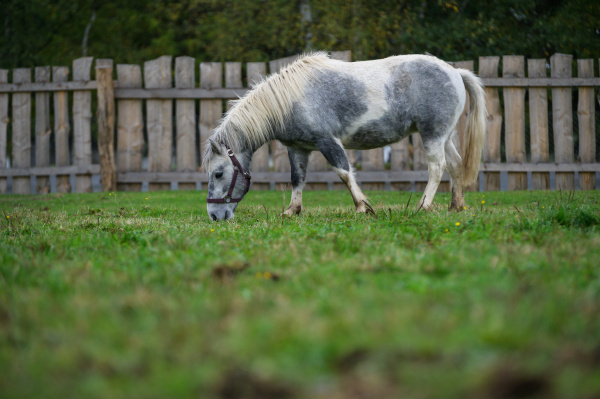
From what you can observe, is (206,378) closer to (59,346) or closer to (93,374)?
(93,374)

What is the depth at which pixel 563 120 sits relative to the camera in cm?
948

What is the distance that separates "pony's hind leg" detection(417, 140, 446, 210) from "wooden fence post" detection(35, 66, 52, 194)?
6.66m

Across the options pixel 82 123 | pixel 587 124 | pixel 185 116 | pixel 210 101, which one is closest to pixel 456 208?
pixel 587 124

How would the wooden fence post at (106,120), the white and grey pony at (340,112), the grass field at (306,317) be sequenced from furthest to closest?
→ the wooden fence post at (106,120) → the white and grey pony at (340,112) → the grass field at (306,317)

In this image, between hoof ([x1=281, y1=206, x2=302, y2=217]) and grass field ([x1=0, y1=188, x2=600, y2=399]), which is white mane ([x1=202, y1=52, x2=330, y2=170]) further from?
grass field ([x1=0, y1=188, x2=600, y2=399])

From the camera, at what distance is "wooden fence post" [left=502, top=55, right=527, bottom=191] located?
9.48 metres

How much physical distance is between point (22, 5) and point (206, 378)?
1713 centimetres

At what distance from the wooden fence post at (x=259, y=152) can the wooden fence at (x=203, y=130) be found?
2cm

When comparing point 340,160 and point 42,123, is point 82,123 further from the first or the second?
point 340,160

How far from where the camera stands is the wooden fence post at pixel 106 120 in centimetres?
973

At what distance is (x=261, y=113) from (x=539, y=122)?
524 centimetres

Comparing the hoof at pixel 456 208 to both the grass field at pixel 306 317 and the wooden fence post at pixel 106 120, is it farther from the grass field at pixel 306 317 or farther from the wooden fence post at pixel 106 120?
the wooden fence post at pixel 106 120

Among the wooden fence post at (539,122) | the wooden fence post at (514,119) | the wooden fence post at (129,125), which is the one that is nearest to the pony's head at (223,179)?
the wooden fence post at (129,125)

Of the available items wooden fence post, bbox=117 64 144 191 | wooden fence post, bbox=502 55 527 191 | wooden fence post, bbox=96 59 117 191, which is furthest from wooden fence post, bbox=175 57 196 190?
wooden fence post, bbox=502 55 527 191
